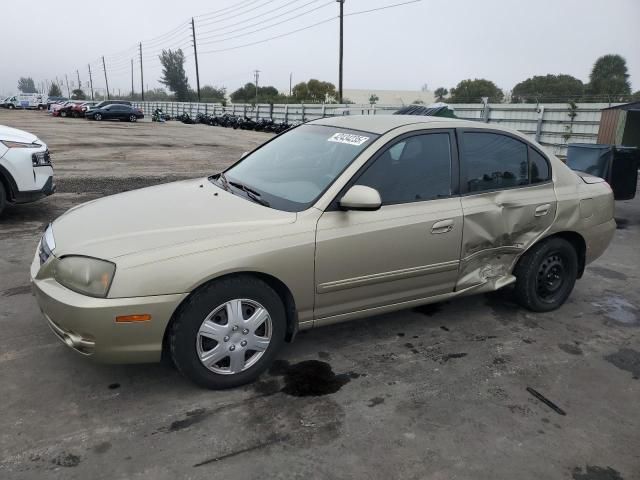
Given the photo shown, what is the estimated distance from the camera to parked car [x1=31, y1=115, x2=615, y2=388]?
8.88 feet

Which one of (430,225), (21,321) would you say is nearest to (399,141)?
(430,225)

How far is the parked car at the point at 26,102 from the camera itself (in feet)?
186

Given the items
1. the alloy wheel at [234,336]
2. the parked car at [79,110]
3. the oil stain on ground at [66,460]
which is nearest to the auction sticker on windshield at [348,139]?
the alloy wheel at [234,336]

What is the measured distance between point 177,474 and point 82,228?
61.5 inches

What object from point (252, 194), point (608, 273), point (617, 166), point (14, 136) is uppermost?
point (14, 136)

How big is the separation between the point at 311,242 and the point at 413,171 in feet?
3.24

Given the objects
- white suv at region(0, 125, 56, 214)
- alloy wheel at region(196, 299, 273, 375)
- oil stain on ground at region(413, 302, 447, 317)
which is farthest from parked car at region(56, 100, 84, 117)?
alloy wheel at region(196, 299, 273, 375)

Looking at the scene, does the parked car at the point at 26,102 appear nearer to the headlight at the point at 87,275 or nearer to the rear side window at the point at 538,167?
the headlight at the point at 87,275

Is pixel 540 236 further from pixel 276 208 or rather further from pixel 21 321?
pixel 21 321

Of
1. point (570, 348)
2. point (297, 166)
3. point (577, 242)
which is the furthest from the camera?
point (577, 242)

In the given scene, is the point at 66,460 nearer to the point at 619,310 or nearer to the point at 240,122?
the point at 619,310

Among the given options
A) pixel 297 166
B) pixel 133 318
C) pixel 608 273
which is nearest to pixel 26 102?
pixel 297 166

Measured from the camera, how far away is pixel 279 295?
3117 mm

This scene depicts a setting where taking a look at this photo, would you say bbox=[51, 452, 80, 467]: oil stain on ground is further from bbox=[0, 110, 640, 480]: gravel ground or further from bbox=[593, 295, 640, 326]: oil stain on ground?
bbox=[593, 295, 640, 326]: oil stain on ground
